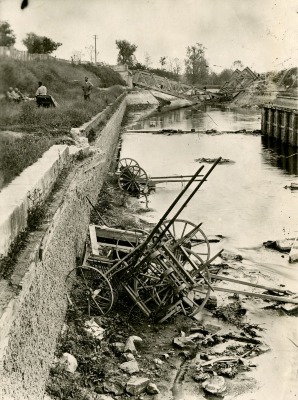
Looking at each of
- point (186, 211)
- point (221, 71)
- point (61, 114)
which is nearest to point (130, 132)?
point (61, 114)

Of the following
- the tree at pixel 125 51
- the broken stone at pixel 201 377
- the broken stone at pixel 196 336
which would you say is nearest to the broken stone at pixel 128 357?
the broken stone at pixel 201 377

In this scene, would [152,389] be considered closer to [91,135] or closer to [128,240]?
[128,240]

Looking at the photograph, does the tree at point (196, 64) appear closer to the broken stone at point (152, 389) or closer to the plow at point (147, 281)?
the plow at point (147, 281)

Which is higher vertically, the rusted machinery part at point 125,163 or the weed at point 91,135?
the weed at point 91,135

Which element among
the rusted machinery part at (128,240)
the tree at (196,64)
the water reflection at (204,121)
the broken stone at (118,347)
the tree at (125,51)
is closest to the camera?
the broken stone at (118,347)

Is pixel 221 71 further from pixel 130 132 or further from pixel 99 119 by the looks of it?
pixel 99 119

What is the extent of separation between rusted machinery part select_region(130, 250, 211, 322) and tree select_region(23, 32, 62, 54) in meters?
38.6

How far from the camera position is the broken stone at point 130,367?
6809 millimetres

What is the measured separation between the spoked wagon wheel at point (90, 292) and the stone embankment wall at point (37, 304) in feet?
0.91

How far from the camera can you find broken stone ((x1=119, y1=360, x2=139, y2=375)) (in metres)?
6.81

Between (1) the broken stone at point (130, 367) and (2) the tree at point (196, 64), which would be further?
(2) the tree at point (196, 64)

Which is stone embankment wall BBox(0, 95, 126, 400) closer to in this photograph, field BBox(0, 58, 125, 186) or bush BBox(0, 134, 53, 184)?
bush BBox(0, 134, 53, 184)

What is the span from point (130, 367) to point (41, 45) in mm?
42029

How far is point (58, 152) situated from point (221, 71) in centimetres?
9311
